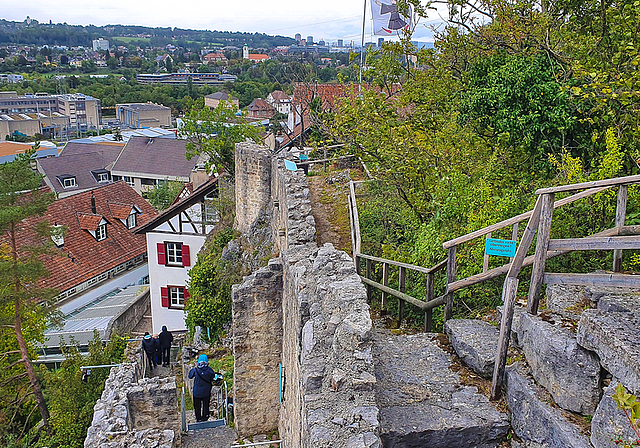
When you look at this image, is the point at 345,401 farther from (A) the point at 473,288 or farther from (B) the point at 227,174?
(B) the point at 227,174

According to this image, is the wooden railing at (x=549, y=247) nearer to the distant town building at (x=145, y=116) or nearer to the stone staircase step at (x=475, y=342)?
the stone staircase step at (x=475, y=342)

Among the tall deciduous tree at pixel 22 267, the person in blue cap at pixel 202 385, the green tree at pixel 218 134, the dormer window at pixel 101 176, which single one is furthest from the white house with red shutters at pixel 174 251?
the dormer window at pixel 101 176

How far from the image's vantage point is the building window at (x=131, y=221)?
3266 cm

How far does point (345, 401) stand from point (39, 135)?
90771mm

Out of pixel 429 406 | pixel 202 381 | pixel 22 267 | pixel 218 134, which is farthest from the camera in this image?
pixel 218 134

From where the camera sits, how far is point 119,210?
32.5 metres

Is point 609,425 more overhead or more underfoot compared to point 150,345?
more overhead

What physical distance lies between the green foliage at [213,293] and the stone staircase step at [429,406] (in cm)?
1043

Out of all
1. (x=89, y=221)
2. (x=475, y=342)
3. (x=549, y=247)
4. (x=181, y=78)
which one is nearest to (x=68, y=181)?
(x=89, y=221)

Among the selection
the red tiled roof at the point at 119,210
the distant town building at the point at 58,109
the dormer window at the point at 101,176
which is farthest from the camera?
the distant town building at the point at 58,109

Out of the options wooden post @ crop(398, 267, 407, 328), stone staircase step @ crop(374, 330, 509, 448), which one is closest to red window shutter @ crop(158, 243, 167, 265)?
wooden post @ crop(398, 267, 407, 328)

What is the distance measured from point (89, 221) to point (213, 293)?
1562 centimetres

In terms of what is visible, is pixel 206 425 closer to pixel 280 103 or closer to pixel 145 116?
pixel 280 103

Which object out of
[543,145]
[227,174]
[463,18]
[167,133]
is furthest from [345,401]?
[167,133]
